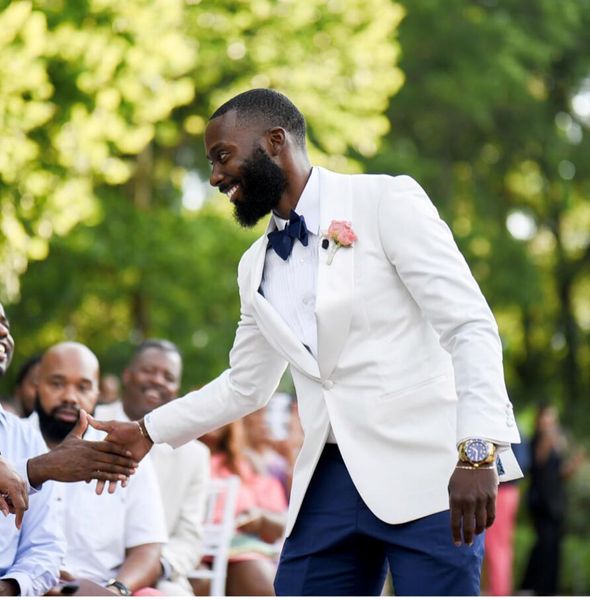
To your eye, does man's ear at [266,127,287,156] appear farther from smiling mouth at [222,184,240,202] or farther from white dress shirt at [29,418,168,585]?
white dress shirt at [29,418,168,585]

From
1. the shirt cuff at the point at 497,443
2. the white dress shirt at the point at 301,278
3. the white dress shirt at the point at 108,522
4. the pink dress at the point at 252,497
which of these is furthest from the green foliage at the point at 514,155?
the shirt cuff at the point at 497,443

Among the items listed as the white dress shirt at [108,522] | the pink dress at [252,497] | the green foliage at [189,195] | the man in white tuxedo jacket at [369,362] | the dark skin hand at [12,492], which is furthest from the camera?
the green foliage at [189,195]

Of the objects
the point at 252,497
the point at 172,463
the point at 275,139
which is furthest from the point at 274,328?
the point at 252,497

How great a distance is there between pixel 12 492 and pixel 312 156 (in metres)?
12.5

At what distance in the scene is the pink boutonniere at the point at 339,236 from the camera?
4.01 meters

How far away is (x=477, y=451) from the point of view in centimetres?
357

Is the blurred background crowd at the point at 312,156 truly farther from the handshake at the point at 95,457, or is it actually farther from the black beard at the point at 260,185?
the black beard at the point at 260,185

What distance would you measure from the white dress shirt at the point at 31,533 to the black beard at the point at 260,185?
1249 millimetres

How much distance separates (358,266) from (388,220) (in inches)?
6.5

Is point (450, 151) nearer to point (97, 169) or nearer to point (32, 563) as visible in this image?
point (97, 169)

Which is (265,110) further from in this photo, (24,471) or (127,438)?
(24,471)

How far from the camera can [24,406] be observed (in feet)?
30.0

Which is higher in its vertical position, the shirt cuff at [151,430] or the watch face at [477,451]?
the shirt cuff at [151,430]

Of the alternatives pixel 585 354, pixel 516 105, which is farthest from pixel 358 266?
pixel 585 354
